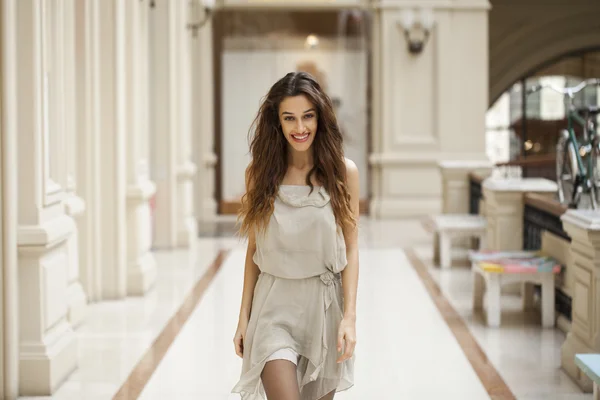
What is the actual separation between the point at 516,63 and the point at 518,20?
82 centimetres

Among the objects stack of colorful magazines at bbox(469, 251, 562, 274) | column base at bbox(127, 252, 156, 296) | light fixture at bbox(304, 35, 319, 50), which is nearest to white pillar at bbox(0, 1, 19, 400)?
column base at bbox(127, 252, 156, 296)

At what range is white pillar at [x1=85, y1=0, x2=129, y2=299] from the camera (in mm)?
7125

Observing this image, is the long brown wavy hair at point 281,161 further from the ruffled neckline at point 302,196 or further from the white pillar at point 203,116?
the white pillar at point 203,116

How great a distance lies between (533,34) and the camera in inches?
721

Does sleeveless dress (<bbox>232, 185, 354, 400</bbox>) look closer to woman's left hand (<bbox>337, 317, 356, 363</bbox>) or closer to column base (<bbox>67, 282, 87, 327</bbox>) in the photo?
woman's left hand (<bbox>337, 317, 356, 363</bbox>)

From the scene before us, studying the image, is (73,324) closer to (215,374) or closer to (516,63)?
(215,374)

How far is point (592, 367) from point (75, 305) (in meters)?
3.67

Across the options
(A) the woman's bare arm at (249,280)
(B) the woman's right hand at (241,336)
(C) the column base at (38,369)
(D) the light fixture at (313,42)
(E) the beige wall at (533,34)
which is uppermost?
(E) the beige wall at (533,34)

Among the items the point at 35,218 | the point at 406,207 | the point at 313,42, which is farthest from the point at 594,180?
the point at 313,42

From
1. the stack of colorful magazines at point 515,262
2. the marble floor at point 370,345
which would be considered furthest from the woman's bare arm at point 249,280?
the stack of colorful magazines at point 515,262

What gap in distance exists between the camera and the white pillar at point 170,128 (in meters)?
10.2

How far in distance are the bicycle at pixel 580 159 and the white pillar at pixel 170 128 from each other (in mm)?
5104

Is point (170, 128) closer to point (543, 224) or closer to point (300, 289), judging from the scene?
point (543, 224)

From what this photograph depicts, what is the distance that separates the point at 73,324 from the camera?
250 inches
